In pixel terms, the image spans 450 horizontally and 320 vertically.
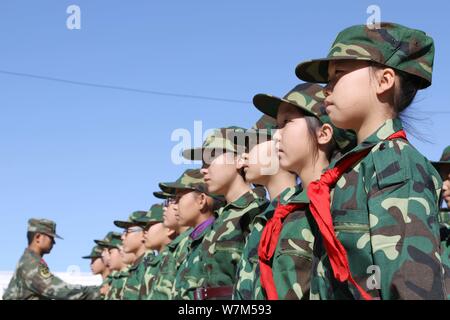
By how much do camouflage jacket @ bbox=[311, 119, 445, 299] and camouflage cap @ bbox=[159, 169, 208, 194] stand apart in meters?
5.00

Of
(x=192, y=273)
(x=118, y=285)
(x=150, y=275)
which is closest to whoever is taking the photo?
(x=192, y=273)

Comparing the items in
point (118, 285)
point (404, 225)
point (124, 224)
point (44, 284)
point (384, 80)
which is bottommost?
point (404, 225)

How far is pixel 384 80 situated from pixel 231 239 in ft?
9.45

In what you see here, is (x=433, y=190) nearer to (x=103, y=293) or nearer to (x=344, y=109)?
(x=344, y=109)

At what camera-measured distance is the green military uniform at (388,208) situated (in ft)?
9.75

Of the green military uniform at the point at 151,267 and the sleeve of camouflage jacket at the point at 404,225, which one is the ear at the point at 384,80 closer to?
the sleeve of camouflage jacket at the point at 404,225

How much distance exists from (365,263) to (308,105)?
1617 mm

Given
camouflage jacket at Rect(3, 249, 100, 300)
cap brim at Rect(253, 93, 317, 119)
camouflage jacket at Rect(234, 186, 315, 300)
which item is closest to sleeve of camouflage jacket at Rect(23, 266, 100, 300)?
camouflage jacket at Rect(3, 249, 100, 300)

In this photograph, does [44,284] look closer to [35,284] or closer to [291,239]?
[35,284]

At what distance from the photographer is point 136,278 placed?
42.0 ft

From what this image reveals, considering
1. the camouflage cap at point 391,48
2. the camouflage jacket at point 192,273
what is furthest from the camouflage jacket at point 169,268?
the camouflage cap at point 391,48

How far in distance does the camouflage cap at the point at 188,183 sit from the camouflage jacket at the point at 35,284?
13.2 feet

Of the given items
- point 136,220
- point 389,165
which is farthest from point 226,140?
point 136,220


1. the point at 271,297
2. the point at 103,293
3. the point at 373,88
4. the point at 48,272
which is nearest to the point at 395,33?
the point at 373,88
